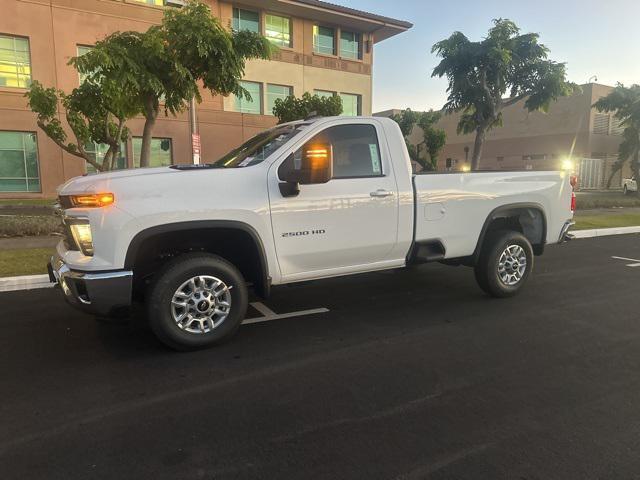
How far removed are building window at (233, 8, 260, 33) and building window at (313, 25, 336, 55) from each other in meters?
→ 3.32

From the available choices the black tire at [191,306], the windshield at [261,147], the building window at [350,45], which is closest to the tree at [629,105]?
the building window at [350,45]

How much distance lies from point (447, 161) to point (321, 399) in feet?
190

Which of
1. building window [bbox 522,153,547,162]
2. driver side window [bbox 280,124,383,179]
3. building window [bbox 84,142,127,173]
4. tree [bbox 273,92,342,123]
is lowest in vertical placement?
driver side window [bbox 280,124,383,179]

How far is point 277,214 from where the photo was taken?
4277 mm

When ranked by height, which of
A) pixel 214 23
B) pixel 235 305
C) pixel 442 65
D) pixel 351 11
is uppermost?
pixel 351 11

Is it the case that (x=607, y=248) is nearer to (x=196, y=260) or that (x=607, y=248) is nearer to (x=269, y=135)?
(x=269, y=135)

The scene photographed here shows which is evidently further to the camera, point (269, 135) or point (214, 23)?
point (214, 23)

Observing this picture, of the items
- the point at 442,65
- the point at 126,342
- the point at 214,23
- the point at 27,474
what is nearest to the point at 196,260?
the point at 126,342

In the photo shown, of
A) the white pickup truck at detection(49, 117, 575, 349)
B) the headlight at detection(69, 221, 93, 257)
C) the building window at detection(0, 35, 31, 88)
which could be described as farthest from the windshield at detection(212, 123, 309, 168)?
the building window at detection(0, 35, 31, 88)

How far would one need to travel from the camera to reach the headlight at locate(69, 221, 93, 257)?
3754 mm

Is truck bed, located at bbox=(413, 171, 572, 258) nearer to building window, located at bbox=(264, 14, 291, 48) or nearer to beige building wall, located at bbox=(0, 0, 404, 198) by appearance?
beige building wall, located at bbox=(0, 0, 404, 198)

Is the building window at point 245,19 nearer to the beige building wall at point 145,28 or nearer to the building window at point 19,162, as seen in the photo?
the beige building wall at point 145,28

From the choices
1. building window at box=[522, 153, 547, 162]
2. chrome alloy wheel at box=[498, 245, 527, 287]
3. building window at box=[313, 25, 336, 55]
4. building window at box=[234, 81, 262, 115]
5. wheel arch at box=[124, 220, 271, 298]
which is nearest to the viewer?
wheel arch at box=[124, 220, 271, 298]

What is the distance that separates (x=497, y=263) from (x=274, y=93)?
20764 millimetres
